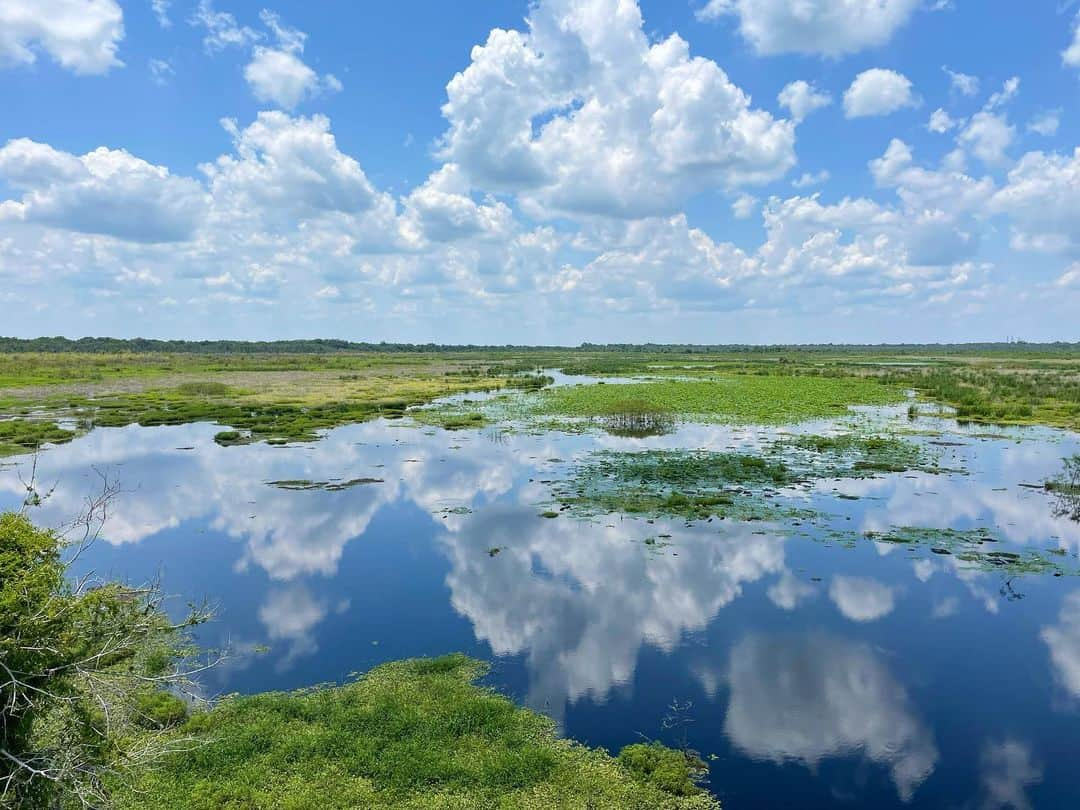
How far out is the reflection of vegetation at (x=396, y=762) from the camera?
30.4 ft

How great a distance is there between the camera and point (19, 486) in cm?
2825

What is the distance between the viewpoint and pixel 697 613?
16172 mm

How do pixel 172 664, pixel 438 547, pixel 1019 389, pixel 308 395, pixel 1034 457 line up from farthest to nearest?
1. pixel 308 395
2. pixel 1019 389
3. pixel 1034 457
4. pixel 438 547
5. pixel 172 664

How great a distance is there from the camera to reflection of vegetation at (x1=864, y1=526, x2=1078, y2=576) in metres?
18.7

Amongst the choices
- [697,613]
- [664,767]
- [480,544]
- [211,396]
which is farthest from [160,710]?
[211,396]

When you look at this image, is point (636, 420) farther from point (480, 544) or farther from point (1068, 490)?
point (480, 544)

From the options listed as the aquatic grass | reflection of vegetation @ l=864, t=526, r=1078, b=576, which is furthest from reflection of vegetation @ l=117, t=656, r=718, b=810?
the aquatic grass

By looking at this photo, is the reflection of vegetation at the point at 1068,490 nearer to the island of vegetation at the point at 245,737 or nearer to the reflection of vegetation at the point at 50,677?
the island of vegetation at the point at 245,737

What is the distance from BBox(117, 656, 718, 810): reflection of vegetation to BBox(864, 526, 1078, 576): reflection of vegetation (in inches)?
542

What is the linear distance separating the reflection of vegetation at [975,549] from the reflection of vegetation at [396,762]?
45.2 feet

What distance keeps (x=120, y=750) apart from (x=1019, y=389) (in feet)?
226

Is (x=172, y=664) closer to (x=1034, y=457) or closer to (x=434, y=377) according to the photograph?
Answer: (x=1034, y=457)

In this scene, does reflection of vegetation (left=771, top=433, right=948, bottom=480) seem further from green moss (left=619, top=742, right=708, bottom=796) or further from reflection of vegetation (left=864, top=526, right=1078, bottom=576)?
green moss (left=619, top=742, right=708, bottom=796)

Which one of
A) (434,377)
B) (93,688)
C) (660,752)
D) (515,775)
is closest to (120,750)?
(93,688)
